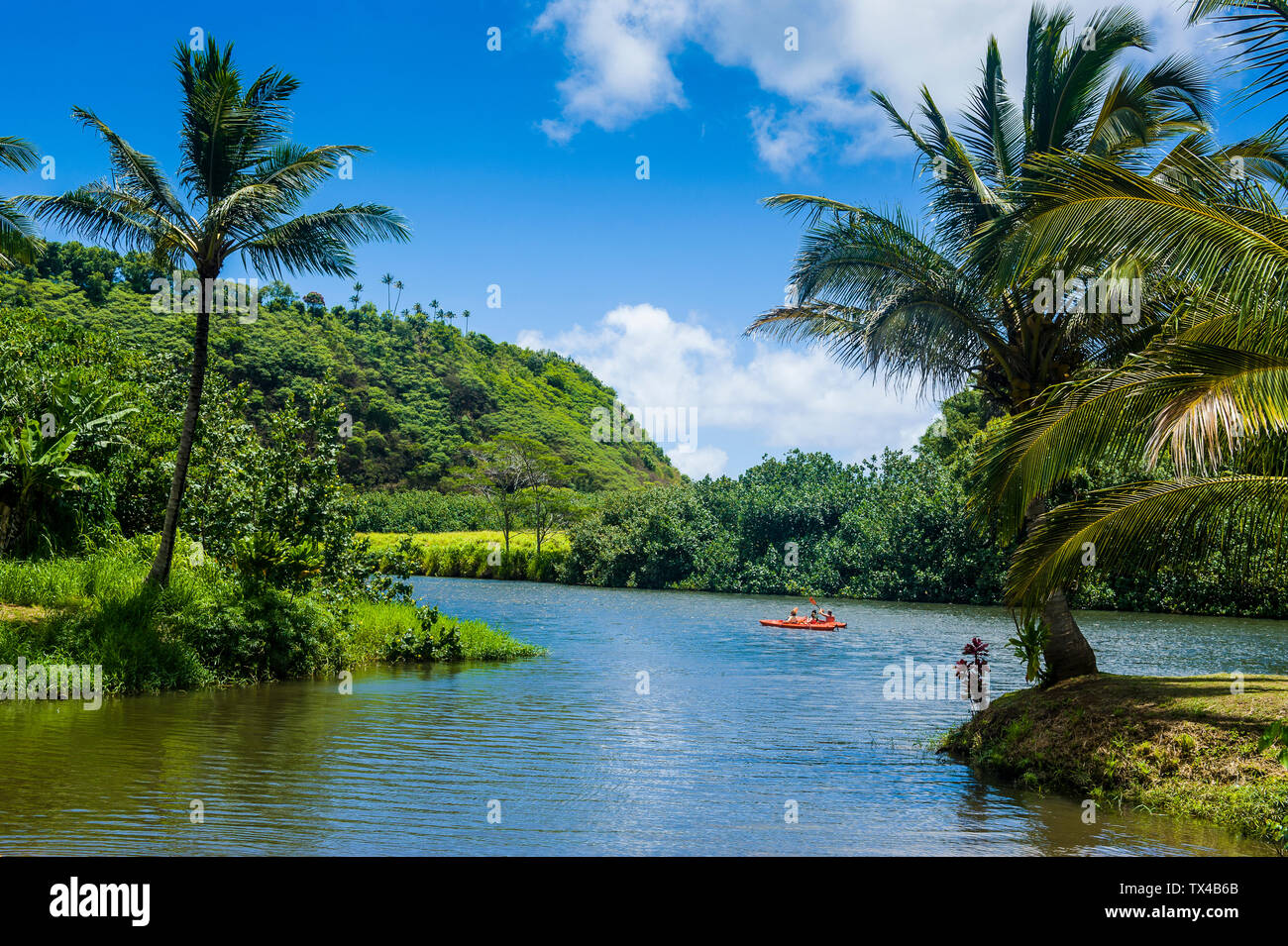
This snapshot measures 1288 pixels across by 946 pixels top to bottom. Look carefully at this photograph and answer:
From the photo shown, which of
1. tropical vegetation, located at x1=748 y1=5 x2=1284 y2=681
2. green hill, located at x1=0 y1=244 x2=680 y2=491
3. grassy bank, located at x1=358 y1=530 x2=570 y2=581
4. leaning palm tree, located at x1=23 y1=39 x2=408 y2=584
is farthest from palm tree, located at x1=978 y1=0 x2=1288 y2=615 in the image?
green hill, located at x1=0 y1=244 x2=680 y2=491

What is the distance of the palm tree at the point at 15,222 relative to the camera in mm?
19891

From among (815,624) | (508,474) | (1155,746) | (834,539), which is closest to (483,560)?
(508,474)

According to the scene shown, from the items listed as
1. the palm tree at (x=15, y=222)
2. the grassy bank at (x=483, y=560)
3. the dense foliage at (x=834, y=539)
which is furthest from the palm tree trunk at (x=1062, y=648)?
the grassy bank at (x=483, y=560)

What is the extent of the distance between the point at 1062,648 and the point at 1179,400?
16.1 feet

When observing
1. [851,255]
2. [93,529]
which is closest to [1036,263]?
[851,255]

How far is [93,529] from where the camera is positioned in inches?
804

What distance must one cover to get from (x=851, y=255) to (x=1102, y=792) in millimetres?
8101

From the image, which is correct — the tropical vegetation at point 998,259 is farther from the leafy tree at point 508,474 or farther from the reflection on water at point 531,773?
the leafy tree at point 508,474

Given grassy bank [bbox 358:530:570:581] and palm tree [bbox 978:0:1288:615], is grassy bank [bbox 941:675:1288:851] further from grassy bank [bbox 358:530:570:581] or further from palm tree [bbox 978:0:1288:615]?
grassy bank [bbox 358:530:570:581]

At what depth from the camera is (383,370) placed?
113188mm

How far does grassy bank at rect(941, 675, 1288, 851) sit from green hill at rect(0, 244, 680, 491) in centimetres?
7484

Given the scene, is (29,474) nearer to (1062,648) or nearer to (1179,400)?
(1062,648)

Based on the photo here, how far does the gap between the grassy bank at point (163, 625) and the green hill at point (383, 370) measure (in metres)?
61.0
